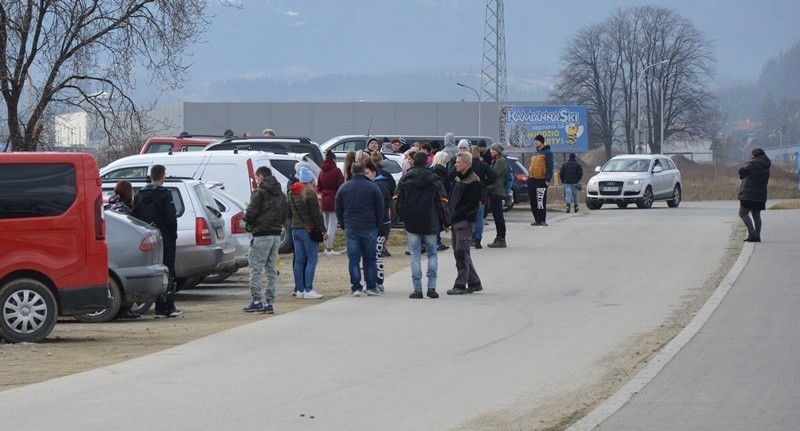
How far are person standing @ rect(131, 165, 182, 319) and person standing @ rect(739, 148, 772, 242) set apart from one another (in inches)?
473

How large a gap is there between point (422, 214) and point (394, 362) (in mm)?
5560

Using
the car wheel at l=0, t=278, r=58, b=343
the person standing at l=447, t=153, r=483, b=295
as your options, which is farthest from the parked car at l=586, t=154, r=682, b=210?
the car wheel at l=0, t=278, r=58, b=343

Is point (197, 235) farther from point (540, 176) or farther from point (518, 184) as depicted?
point (518, 184)

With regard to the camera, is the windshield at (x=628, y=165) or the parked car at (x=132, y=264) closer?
the parked car at (x=132, y=264)

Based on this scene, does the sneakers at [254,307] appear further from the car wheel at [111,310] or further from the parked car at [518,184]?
the parked car at [518,184]

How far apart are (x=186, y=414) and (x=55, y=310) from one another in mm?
4779

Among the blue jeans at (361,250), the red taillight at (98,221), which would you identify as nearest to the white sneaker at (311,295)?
the blue jeans at (361,250)

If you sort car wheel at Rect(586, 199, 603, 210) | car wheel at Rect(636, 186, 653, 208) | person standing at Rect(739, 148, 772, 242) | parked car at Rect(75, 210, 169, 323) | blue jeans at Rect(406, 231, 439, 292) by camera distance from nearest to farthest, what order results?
parked car at Rect(75, 210, 169, 323) → blue jeans at Rect(406, 231, 439, 292) → person standing at Rect(739, 148, 772, 242) → car wheel at Rect(636, 186, 653, 208) → car wheel at Rect(586, 199, 603, 210)

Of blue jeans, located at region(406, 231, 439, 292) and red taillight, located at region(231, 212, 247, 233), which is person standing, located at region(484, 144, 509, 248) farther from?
blue jeans, located at region(406, 231, 439, 292)

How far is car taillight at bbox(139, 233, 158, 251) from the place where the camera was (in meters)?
15.6

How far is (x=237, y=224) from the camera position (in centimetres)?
1947

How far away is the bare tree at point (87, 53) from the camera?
2522 centimetres

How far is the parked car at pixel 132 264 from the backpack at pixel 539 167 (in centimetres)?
1386

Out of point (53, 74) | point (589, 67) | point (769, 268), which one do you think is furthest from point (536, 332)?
point (589, 67)
